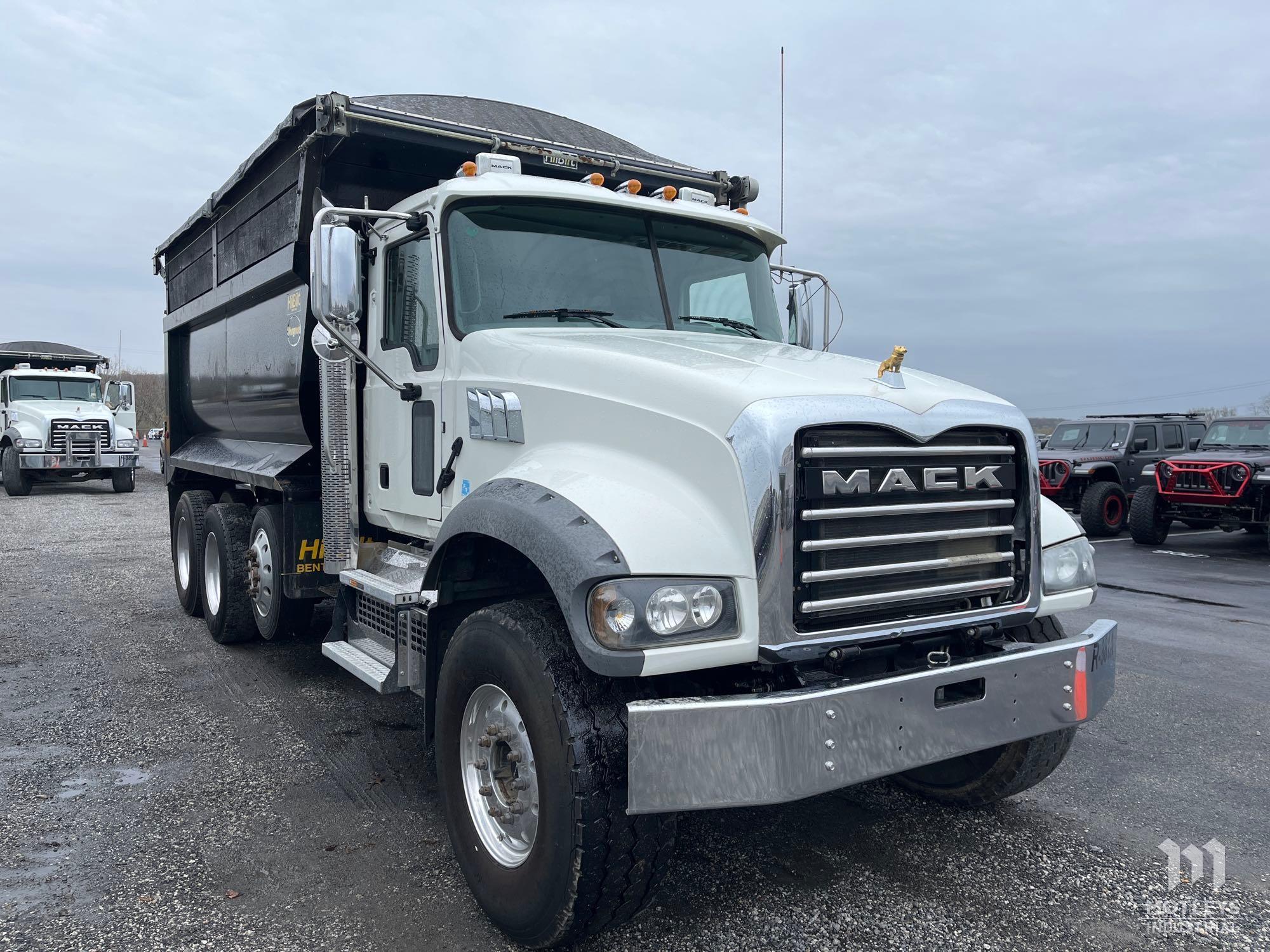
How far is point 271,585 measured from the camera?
231 inches

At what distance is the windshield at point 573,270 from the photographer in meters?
3.96

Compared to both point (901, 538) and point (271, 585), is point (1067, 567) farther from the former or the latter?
point (271, 585)

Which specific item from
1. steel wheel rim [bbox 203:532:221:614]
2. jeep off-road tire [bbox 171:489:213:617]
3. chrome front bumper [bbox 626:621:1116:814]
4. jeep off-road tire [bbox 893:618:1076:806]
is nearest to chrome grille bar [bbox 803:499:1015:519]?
chrome front bumper [bbox 626:621:1116:814]

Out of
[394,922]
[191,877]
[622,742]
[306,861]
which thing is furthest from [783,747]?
[191,877]

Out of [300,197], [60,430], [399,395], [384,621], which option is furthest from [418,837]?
[60,430]

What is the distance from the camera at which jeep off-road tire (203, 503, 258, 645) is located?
641cm

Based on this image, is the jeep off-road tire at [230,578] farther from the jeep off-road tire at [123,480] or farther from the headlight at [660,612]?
the jeep off-road tire at [123,480]

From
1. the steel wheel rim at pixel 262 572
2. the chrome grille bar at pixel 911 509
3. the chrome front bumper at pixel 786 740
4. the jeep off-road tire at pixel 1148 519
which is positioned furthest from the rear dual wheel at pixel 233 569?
the jeep off-road tire at pixel 1148 519

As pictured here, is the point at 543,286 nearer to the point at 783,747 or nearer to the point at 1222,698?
the point at 783,747

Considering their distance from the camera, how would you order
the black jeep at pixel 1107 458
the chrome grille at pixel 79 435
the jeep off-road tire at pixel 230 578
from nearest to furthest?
the jeep off-road tire at pixel 230 578 → the black jeep at pixel 1107 458 → the chrome grille at pixel 79 435

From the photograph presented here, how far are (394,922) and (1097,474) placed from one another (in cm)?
1507

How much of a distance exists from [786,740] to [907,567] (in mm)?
781

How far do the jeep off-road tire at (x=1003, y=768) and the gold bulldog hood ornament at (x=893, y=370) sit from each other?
1.06m

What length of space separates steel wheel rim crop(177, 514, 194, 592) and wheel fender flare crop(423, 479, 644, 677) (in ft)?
16.5
